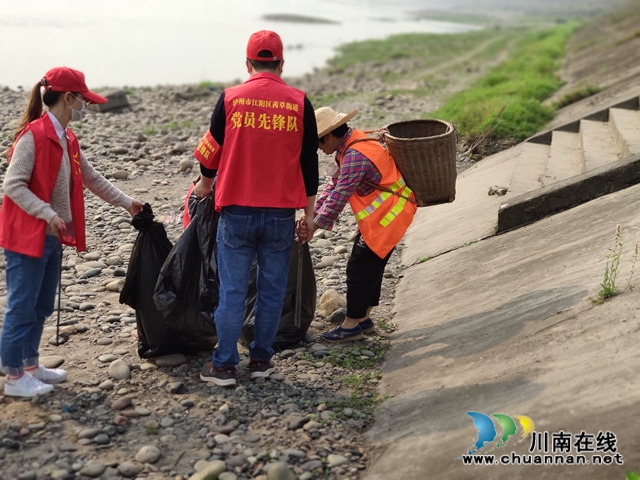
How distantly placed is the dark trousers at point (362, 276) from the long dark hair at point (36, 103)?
223 cm

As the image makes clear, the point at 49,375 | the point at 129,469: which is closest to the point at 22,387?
the point at 49,375

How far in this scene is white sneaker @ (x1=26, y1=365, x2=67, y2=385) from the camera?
4531mm

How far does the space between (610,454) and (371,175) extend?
250 centimetres

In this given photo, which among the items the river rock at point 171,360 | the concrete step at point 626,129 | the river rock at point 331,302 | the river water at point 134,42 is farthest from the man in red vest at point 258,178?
the river water at point 134,42

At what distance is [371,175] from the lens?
203 inches

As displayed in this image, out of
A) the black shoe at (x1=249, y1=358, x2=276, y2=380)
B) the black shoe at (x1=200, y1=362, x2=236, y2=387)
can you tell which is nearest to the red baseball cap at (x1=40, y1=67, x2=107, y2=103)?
the black shoe at (x1=200, y1=362, x2=236, y2=387)

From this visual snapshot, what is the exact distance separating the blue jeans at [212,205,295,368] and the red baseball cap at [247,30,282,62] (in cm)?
87

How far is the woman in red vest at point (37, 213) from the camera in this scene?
4.05 m

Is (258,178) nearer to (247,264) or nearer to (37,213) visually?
(247,264)

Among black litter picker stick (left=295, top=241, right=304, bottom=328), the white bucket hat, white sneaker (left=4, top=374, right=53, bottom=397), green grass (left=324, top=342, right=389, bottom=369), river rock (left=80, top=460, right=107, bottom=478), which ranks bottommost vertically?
green grass (left=324, top=342, right=389, bottom=369)

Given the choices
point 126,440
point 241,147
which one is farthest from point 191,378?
point 241,147

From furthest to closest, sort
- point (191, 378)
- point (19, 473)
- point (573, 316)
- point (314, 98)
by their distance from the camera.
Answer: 1. point (314, 98)
2. point (191, 378)
3. point (573, 316)
4. point (19, 473)

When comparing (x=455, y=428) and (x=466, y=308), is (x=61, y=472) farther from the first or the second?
(x=466, y=308)

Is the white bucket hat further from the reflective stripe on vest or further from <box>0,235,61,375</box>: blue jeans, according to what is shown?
<box>0,235,61,375</box>: blue jeans
